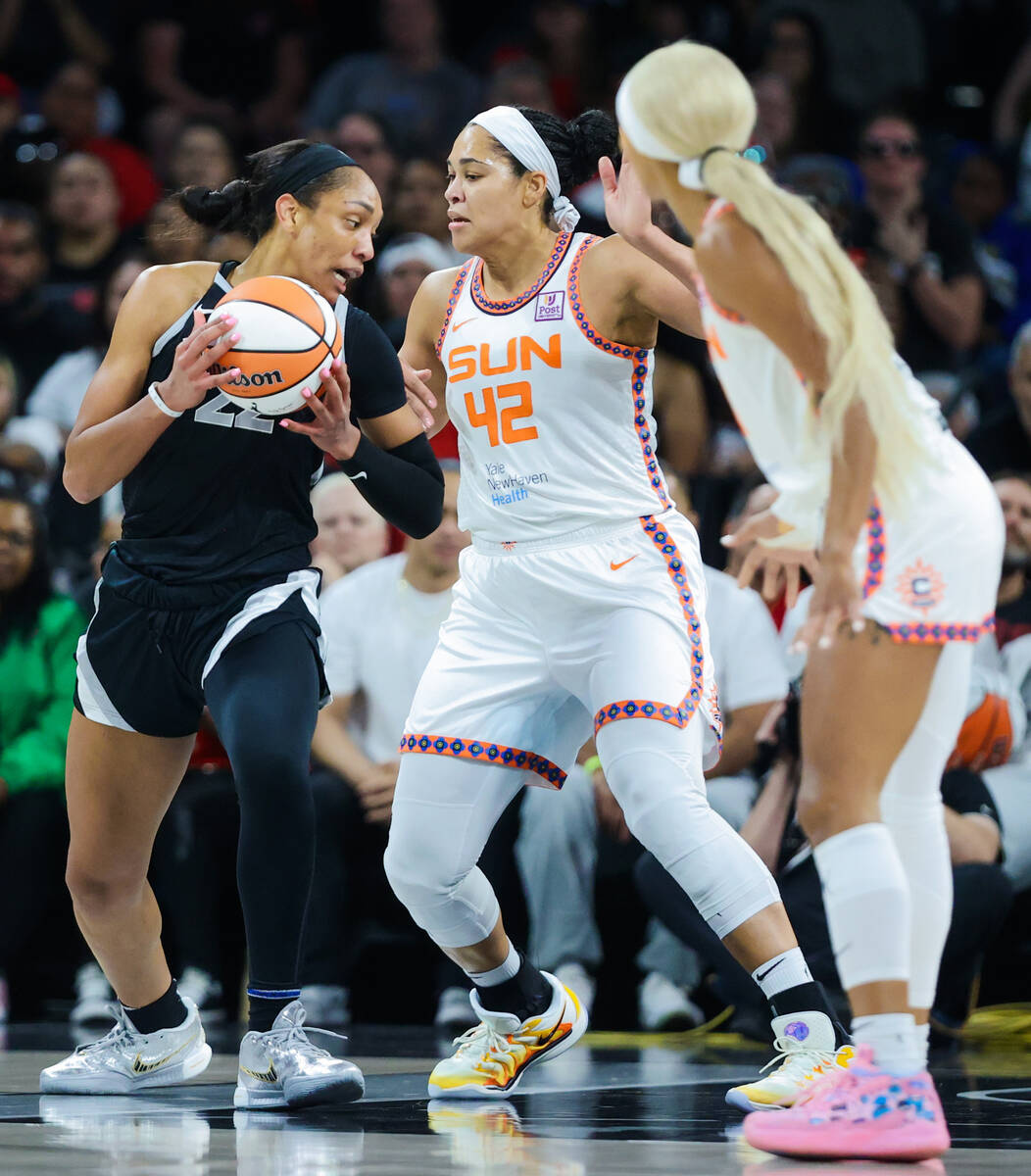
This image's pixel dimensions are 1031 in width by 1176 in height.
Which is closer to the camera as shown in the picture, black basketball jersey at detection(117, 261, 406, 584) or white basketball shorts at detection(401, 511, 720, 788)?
white basketball shorts at detection(401, 511, 720, 788)

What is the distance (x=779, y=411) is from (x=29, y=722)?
14.5ft

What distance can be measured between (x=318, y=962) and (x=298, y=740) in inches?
102

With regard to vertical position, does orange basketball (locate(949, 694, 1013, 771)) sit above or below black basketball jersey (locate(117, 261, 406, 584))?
below

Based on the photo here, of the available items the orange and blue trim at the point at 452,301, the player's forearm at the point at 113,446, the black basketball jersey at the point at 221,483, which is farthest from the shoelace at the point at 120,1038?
the orange and blue trim at the point at 452,301

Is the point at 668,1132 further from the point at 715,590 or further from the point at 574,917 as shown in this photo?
the point at 715,590

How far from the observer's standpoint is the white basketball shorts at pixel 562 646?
431cm

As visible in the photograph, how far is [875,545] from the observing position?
347cm

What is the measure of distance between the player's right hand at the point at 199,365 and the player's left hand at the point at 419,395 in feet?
1.96

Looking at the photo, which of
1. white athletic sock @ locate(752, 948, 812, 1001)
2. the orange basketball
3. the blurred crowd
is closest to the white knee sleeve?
white athletic sock @ locate(752, 948, 812, 1001)

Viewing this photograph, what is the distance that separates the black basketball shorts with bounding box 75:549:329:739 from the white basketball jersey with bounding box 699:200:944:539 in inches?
50.5

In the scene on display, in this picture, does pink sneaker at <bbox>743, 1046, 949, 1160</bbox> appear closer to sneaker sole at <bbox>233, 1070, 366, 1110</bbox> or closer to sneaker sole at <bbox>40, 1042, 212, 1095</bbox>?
sneaker sole at <bbox>233, 1070, 366, 1110</bbox>

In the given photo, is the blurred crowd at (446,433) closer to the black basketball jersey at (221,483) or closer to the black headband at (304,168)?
the black headband at (304,168)

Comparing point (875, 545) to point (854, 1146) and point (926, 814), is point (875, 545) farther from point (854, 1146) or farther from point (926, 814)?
point (854, 1146)

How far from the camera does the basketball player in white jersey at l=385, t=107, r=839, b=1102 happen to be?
4.21 meters
